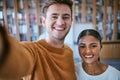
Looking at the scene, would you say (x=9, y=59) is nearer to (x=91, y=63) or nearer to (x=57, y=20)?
(x=57, y=20)

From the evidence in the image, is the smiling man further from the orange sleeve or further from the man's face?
the orange sleeve

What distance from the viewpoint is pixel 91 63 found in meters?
1.17

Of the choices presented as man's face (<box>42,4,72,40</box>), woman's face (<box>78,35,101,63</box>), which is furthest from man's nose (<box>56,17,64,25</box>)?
woman's face (<box>78,35,101,63</box>)

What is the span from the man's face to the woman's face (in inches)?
13.3

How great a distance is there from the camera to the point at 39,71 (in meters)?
0.69

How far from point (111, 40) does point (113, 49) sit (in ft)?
0.89

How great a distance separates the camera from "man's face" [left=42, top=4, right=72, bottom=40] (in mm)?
790

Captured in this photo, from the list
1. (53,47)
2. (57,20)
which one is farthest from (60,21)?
(53,47)

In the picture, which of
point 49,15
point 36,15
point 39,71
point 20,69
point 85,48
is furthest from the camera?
point 36,15

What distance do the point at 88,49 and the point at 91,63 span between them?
105 mm

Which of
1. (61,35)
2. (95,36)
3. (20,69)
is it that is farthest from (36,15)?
(20,69)

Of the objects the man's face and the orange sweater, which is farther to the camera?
the man's face

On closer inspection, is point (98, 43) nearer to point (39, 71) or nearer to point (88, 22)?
point (39, 71)

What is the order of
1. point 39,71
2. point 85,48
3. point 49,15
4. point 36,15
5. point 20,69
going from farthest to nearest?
point 36,15 → point 85,48 → point 49,15 → point 39,71 → point 20,69
